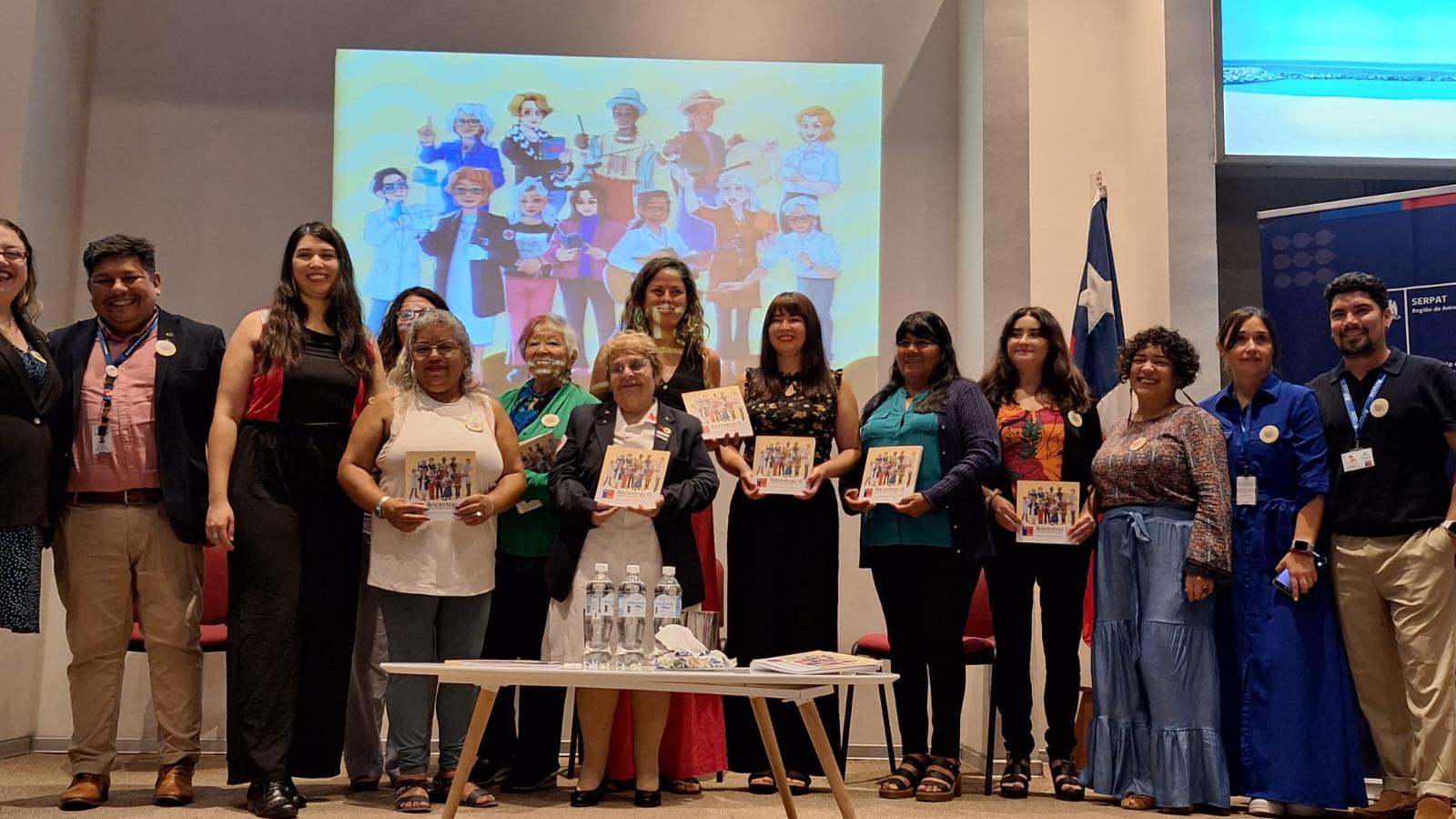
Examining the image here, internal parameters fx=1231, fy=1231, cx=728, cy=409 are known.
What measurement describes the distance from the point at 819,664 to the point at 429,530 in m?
1.40

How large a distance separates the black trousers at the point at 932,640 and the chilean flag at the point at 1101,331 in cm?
147

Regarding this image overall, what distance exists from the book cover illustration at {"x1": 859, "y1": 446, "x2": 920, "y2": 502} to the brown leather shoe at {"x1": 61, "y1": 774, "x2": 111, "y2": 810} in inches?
102

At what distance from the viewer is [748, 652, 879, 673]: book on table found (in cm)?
308

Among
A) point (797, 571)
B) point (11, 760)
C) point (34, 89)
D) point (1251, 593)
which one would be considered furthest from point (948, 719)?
point (34, 89)

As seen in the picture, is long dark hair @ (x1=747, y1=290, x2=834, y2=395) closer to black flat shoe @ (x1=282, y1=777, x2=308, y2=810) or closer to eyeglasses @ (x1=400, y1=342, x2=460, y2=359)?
eyeglasses @ (x1=400, y1=342, x2=460, y2=359)

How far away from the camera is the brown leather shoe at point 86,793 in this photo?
3676 mm

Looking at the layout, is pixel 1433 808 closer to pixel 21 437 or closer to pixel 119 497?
pixel 119 497

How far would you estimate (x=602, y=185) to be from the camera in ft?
20.5

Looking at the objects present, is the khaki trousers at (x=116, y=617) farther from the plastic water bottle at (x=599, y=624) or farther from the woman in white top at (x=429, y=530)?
the plastic water bottle at (x=599, y=624)

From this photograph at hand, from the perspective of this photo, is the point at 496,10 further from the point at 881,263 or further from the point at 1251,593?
the point at 1251,593

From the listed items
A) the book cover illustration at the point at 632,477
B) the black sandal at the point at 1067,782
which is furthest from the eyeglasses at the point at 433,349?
the black sandal at the point at 1067,782

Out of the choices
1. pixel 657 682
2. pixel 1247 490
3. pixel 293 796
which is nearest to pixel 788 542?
pixel 657 682

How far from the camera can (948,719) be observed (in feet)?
14.0

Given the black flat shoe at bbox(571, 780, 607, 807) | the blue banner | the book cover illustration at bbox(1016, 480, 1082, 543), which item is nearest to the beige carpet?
the black flat shoe at bbox(571, 780, 607, 807)
